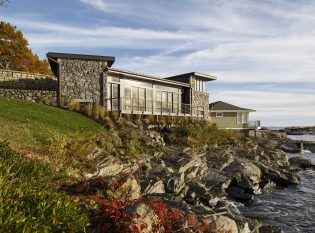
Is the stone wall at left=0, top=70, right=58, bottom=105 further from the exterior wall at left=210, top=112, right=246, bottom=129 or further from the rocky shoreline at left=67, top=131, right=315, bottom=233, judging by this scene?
the exterior wall at left=210, top=112, right=246, bottom=129

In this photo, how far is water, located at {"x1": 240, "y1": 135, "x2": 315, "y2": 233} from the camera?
577 inches

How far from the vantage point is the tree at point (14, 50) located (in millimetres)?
48156

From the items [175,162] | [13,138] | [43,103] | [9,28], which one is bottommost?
[175,162]

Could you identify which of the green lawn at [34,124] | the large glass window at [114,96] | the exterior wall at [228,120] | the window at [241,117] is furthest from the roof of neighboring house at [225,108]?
the green lawn at [34,124]

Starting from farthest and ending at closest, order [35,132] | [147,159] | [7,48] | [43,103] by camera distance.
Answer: [7,48]
[43,103]
[147,159]
[35,132]

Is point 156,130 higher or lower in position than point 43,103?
lower

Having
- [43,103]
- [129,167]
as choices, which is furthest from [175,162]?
[43,103]

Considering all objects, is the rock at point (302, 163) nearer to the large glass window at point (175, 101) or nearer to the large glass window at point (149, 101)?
the large glass window at point (175, 101)

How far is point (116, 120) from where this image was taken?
1132 inches

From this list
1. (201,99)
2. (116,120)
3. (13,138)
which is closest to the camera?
(13,138)

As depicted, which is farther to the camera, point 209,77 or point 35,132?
point 209,77

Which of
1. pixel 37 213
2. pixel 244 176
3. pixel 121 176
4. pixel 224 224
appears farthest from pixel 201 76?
pixel 37 213

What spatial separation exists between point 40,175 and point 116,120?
742 inches

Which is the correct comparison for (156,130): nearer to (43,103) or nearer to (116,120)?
(116,120)
